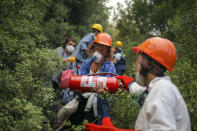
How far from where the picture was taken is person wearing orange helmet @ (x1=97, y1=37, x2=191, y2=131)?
2039mm

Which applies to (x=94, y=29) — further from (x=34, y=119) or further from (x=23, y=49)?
(x=34, y=119)

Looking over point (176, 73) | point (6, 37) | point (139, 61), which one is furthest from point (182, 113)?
A: point (6, 37)

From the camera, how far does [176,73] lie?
13.8 ft

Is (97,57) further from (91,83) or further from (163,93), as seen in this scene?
(163,93)

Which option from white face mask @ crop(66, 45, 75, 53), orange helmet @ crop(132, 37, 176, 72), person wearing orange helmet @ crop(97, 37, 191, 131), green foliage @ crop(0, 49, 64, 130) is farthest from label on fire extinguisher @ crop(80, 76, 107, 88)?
white face mask @ crop(66, 45, 75, 53)

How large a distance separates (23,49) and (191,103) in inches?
105

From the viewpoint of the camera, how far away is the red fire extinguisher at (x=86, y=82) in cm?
378

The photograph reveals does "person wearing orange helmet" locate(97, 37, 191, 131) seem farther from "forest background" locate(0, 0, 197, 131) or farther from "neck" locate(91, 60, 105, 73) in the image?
"neck" locate(91, 60, 105, 73)

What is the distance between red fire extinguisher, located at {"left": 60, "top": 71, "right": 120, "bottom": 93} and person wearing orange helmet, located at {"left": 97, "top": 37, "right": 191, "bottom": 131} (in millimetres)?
968

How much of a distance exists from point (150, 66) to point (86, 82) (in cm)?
153

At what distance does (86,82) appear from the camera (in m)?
3.82

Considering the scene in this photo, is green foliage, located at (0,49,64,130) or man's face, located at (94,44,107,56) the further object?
man's face, located at (94,44,107,56)

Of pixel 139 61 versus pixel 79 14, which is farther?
pixel 79 14

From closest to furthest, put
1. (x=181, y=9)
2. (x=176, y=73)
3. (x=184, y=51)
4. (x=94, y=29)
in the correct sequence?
(x=176, y=73) < (x=184, y=51) < (x=181, y=9) < (x=94, y=29)
